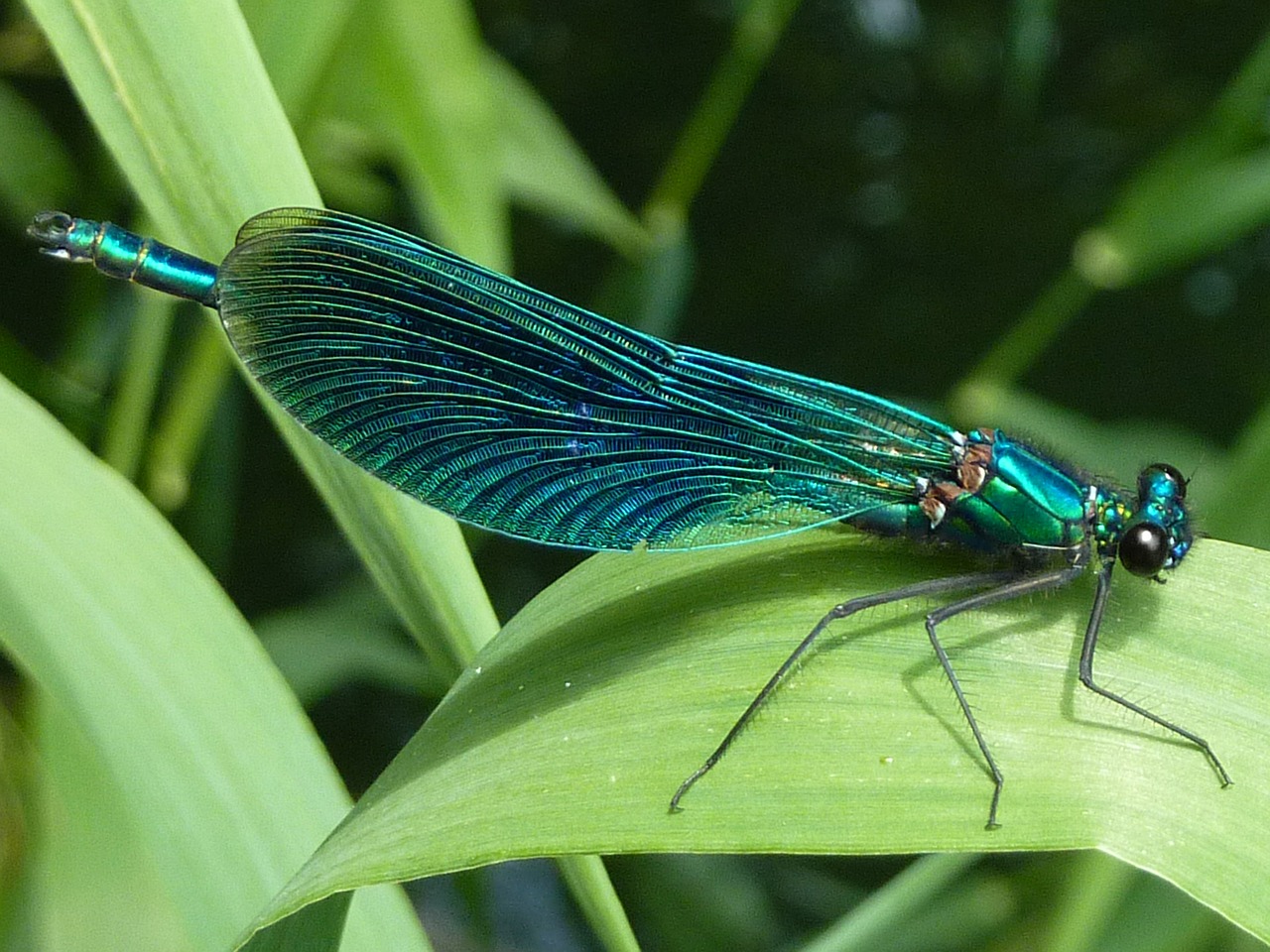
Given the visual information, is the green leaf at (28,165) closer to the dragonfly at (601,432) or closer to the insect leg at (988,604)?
the dragonfly at (601,432)

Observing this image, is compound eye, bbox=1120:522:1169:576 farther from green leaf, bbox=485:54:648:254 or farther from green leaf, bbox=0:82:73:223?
green leaf, bbox=0:82:73:223

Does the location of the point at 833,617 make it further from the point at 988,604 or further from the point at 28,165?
the point at 28,165

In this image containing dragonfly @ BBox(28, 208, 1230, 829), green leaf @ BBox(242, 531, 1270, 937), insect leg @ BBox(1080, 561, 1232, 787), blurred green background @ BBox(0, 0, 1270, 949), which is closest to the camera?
green leaf @ BBox(242, 531, 1270, 937)

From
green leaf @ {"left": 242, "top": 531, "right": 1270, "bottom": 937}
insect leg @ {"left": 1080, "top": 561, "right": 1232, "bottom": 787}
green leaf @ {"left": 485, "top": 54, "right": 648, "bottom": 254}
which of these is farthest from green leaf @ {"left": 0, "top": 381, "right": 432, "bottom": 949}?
green leaf @ {"left": 485, "top": 54, "right": 648, "bottom": 254}

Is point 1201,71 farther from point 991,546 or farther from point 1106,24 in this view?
point 991,546

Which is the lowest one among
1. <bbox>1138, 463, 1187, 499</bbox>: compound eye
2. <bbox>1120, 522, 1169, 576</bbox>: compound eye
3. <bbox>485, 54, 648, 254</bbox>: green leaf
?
<bbox>1120, 522, 1169, 576</bbox>: compound eye

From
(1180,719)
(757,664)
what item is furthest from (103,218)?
(1180,719)

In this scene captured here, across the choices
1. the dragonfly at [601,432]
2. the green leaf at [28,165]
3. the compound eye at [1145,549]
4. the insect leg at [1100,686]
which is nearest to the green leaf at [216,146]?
the dragonfly at [601,432]

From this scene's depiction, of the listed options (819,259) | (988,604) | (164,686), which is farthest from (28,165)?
(819,259)
